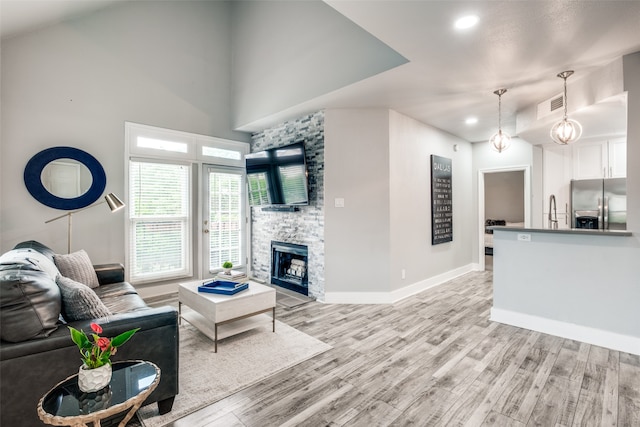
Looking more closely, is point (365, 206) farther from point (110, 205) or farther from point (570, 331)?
point (110, 205)

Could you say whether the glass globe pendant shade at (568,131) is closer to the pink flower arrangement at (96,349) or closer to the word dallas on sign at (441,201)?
the word dallas on sign at (441,201)

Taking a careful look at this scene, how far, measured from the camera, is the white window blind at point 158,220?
4434mm

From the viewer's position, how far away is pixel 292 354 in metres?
2.76

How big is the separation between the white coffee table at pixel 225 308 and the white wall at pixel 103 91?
6.41 ft

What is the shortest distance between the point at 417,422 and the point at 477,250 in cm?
505

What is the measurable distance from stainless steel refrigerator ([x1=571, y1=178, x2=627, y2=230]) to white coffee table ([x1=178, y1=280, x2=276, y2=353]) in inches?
197

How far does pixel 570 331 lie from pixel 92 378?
4019mm

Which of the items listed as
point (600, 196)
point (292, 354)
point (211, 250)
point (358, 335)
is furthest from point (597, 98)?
point (211, 250)

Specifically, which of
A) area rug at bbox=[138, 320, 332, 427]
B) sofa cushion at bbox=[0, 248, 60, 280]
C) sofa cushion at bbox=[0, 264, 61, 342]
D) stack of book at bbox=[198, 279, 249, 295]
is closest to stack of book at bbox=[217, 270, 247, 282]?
stack of book at bbox=[198, 279, 249, 295]

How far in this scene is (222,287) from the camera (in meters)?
3.13

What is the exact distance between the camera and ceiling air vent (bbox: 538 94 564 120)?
144 inches

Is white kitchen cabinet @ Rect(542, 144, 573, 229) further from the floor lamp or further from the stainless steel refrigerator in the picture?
the floor lamp

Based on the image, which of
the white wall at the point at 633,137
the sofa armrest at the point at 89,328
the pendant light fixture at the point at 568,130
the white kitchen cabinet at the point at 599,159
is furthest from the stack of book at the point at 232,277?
the white kitchen cabinet at the point at 599,159

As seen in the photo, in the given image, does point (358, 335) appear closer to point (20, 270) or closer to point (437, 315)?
point (437, 315)
